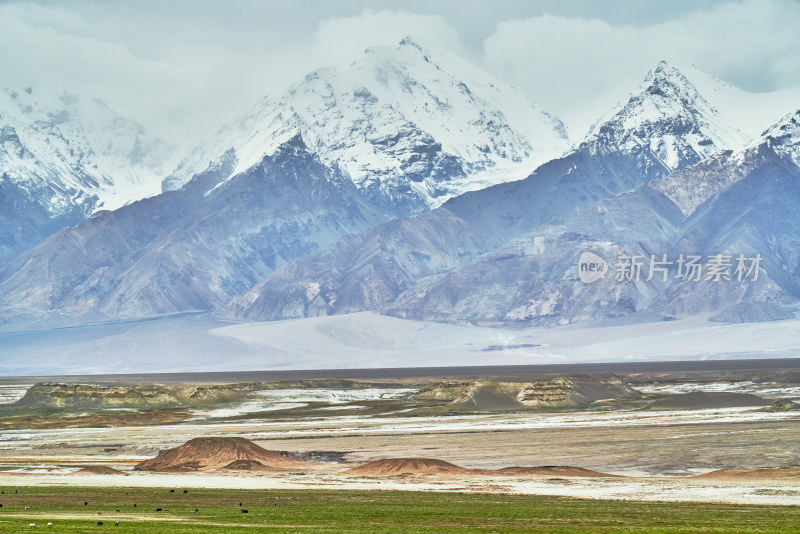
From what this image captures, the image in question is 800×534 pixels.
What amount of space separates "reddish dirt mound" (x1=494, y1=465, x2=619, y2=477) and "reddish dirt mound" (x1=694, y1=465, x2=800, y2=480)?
7.91 m

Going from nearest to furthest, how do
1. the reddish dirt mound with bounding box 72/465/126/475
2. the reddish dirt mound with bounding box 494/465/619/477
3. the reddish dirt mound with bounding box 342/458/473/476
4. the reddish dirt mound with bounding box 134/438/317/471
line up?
the reddish dirt mound with bounding box 494/465/619/477 < the reddish dirt mound with bounding box 342/458/473/476 < the reddish dirt mound with bounding box 72/465/126/475 < the reddish dirt mound with bounding box 134/438/317/471

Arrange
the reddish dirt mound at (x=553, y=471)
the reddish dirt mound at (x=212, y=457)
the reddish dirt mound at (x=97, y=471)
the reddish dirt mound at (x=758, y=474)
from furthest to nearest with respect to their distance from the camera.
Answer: the reddish dirt mound at (x=212, y=457) < the reddish dirt mound at (x=97, y=471) < the reddish dirt mound at (x=553, y=471) < the reddish dirt mound at (x=758, y=474)

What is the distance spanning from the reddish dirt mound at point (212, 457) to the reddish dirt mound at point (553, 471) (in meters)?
18.2

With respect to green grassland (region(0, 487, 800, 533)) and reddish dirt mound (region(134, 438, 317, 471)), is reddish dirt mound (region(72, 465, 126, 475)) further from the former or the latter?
green grassland (region(0, 487, 800, 533))

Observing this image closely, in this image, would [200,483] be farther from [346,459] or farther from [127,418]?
[127,418]

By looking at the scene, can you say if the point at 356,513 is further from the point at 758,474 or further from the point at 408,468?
the point at 758,474

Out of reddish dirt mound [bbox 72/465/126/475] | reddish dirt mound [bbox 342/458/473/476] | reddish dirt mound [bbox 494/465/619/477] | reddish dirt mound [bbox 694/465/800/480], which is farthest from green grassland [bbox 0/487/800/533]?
reddish dirt mound [bbox 694/465/800/480]

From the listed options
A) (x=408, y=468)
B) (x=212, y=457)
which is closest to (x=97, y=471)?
(x=212, y=457)

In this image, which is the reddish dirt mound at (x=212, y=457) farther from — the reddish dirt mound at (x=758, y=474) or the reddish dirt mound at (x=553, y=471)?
the reddish dirt mound at (x=758, y=474)

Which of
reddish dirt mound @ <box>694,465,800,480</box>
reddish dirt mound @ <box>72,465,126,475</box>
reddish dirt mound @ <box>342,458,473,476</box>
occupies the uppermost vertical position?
reddish dirt mound @ <box>72,465,126,475</box>

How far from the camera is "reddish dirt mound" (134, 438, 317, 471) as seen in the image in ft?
312

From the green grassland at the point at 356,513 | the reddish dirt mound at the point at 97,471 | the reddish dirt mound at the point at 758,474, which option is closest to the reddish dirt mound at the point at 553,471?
the reddish dirt mound at the point at 758,474

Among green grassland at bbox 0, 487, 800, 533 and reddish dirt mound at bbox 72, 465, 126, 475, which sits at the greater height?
reddish dirt mound at bbox 72, 465, 126, 475

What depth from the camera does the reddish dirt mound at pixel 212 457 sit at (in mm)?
95062
